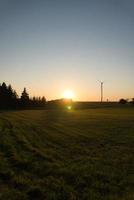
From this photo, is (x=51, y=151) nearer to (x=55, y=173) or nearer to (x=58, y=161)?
(x=58, y=161)

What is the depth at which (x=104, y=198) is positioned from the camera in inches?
339

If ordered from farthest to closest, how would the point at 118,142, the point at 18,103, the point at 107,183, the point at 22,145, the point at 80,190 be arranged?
the point at 18,103
the point at 118,142
the point at 22,145
the point at 107,183
the point at 80,190

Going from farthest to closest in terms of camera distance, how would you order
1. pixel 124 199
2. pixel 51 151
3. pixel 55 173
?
pixel 51 151
pixel 55 173
pixel 124 199

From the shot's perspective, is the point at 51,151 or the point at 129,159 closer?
the point at 129,159

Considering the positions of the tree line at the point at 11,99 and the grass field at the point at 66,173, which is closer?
the grass field at the point at 66,173

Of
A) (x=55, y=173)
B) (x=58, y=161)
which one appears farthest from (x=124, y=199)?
(x=58, y=161)

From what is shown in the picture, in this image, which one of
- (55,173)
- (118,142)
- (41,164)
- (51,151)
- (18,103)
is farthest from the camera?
(18,103)

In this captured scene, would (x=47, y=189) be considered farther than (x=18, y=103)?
Result: No

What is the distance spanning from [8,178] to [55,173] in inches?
79.2

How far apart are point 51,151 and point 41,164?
3.62m

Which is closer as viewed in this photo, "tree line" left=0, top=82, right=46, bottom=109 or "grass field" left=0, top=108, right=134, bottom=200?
"grass field" left=0, top=108, right=134, bottom=200

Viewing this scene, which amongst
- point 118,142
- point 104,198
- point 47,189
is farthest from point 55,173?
point 118,142

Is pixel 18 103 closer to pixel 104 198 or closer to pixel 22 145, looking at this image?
pixel 22 145

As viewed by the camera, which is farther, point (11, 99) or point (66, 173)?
point (11, 99)
